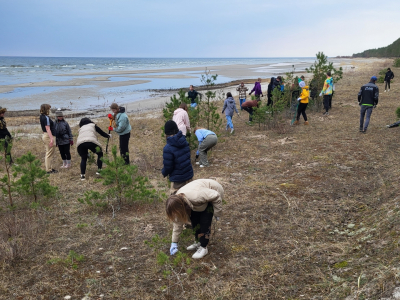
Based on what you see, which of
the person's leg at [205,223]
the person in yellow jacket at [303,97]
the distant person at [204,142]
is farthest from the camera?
the person in yellow jacket at [303,97]

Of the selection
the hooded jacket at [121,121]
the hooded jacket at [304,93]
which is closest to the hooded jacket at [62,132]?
the hooded jacket at [121,121]

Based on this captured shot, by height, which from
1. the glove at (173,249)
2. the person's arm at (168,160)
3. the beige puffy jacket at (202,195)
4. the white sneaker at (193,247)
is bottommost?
the white sneaker at (193,247)

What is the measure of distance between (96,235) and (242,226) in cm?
220

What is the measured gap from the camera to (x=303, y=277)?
3.21 meters

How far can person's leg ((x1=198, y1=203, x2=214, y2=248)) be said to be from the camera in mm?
3567

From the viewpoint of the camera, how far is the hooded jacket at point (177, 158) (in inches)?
170

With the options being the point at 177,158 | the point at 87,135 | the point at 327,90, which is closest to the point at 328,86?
the point at 327,90

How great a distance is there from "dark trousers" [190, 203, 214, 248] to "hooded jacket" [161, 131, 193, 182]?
862 millimetres

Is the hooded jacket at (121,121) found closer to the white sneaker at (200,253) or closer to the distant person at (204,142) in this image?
the distant person at (204,142)

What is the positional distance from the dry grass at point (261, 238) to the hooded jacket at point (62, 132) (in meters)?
0.83

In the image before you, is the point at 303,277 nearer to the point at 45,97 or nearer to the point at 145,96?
the point at 145,96

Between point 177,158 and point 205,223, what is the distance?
3.73 ft

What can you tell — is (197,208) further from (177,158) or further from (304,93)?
(304,93)

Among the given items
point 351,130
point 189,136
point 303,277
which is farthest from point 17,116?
point 303,277
